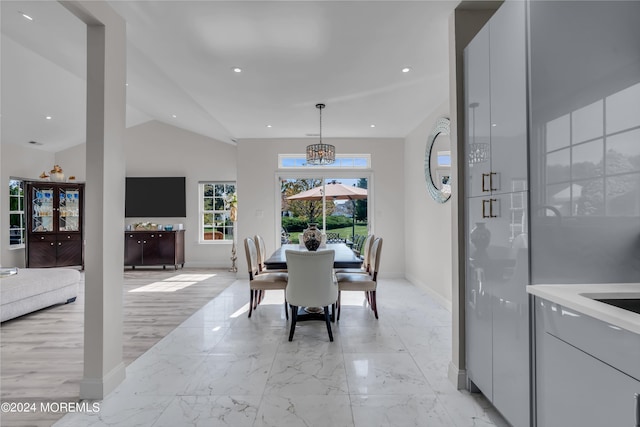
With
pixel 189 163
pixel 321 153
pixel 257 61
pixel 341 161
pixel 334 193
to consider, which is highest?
pixel 257 61

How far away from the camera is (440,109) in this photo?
4254mm

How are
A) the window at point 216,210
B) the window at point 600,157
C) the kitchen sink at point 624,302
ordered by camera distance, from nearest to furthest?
the kitchen sink at point 624,302 < the window at point 600,157 < the window at point 216,210

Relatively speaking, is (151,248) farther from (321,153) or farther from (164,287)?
(321,153)

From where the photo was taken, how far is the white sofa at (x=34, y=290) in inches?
142

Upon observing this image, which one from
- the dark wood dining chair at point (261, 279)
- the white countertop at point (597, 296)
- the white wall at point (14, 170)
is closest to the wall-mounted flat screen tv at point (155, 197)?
the white wall at point (14, 170)

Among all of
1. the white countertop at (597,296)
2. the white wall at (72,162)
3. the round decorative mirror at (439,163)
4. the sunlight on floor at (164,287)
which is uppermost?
the white wall at (72,162)

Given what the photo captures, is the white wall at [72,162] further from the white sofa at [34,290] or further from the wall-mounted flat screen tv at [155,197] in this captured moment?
the white sofa at [34,290]

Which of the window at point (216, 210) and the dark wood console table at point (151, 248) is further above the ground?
the window at point (216, 210)

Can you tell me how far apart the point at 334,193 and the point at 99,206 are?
4346 millimetres

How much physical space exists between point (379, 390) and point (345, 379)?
0.89ft

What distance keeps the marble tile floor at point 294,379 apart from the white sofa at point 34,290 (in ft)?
6.54

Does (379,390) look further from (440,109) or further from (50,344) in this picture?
(440,109)

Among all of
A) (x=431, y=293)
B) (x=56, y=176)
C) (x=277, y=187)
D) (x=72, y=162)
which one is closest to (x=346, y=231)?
(x=277, y=187)

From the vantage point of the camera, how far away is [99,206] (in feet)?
6.95
